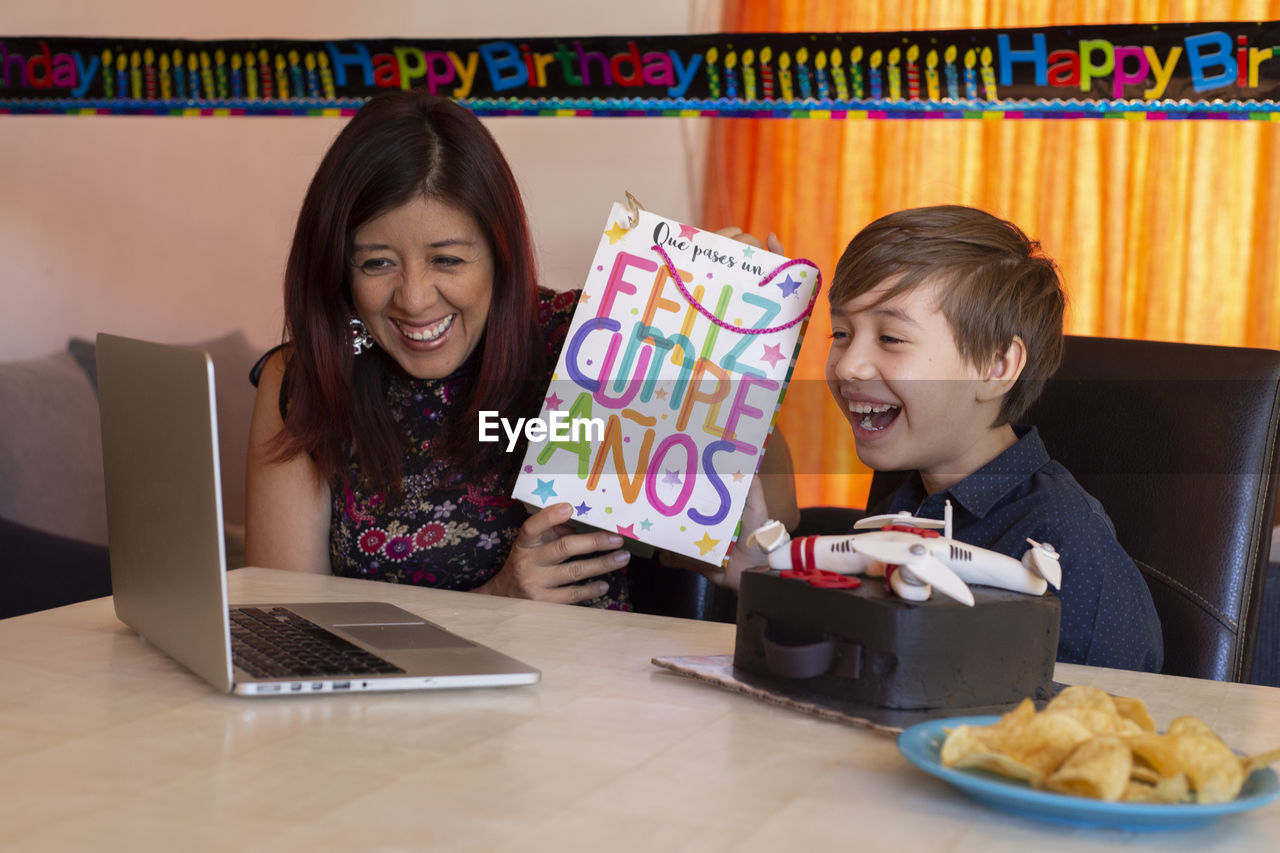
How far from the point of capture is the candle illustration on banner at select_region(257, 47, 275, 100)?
2688 mm

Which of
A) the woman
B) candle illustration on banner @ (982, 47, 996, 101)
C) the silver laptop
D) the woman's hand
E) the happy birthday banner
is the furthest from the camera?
candle illustration on banner @ (982, 47, 996, 101)

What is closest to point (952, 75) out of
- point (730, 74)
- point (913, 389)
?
point (730, 74)

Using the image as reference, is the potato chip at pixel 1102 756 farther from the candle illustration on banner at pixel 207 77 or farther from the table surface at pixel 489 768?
the candle illustration on banner at pixel 207 77

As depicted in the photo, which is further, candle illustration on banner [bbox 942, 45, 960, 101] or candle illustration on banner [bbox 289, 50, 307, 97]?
candle illustration on banner [bbox 289, 50, 307, 97]

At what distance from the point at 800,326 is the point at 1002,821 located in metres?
0.79

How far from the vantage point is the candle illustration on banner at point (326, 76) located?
2625 millimetres

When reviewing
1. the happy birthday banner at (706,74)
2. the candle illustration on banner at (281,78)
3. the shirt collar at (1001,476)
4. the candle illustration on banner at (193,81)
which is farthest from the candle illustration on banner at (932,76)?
the candle illustration on banner at (193,81)

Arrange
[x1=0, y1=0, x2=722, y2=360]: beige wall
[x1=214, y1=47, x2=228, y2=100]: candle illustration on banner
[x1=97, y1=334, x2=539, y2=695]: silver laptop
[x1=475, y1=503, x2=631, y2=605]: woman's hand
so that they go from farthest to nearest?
[x1=0, y1=0, x2=722, y2=360]: beige wall → [x1=214, y1=47, x2=228, y2=100]: candle illustration on banner → [x1=475, y1=503, x2=631, y2=605]: woman's hand → [x1=97, y1=334, x2=539, y2=695]: silver laptop

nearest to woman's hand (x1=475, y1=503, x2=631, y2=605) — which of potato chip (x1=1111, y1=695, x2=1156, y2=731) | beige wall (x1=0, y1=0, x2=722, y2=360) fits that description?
potato chip (x1=1111, y1=695, x2=1156, y2=731)

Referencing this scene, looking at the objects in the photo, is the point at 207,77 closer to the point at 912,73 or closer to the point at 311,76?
the point at 311,76

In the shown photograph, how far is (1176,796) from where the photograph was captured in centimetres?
63

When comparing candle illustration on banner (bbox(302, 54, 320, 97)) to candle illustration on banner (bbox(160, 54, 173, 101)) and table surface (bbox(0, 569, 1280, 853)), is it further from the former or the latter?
table surface (bbox(0, 569, 1280, 853))

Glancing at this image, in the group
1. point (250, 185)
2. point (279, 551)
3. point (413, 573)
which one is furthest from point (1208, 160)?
point (250, 185)

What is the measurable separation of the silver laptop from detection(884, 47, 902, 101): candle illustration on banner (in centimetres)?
153
